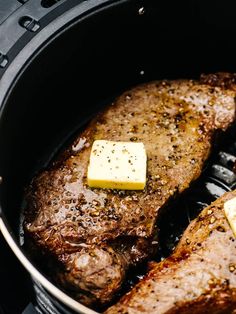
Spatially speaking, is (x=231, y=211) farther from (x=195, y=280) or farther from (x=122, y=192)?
(x=122, y=192)

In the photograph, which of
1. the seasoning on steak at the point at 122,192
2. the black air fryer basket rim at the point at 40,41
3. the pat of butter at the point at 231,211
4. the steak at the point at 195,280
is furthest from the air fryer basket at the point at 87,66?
the pat of butter at the point at 231,211

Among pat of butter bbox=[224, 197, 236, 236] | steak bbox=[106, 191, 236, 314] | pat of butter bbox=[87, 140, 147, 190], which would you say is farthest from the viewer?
pat of butter bbox=[87, 140, 147, 190]

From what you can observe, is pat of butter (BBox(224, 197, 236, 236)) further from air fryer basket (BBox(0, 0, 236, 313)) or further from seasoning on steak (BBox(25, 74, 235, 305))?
air fryer basket (BBox(0, 0, 236, 313))

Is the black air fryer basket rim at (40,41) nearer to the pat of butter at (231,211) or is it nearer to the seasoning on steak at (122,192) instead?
the seasoning on steak at (122,192)

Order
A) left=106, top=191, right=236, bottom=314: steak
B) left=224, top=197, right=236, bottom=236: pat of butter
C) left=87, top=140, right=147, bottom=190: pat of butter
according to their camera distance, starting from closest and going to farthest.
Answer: left=106, top=191, right=236, bottom=314: steak, left=224, top=197, right=236, bottom=236: pat of butter, left=87, top=140, right=147, bottom=190: pat of butter

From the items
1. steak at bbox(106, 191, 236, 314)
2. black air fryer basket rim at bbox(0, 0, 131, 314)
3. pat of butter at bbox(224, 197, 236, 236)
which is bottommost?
steak at bbox(106, 191, 236, 314)

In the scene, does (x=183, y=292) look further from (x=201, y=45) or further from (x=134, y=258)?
(x=201, y=45)

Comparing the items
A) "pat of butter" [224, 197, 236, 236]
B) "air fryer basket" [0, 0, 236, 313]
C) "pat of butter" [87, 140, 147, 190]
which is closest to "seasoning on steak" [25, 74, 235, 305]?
"pat of butter" [87, 140, 147, 190]
